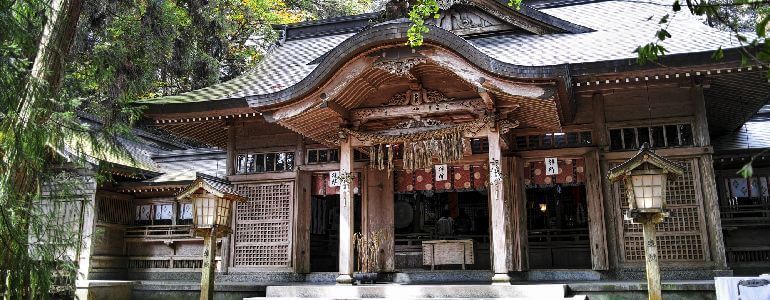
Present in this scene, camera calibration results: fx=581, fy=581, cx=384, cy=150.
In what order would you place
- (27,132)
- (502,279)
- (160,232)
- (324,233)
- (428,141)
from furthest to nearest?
(324,233) < (160,232) < (428,141) < (502,279) < (27,132)

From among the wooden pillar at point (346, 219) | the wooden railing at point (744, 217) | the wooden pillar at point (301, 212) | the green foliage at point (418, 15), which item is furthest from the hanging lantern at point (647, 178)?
the wooden pillar at point (301, 212)

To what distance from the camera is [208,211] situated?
356 inches

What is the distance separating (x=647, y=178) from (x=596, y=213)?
341cm

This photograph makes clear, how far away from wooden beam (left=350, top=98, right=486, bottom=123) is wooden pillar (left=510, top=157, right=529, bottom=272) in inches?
74.2

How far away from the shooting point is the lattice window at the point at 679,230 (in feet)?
32.8

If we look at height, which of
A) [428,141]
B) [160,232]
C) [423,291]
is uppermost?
[428,141]

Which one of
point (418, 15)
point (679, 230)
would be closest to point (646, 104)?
point (679, 230)

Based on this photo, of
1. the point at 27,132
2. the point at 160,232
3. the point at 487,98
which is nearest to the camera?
the point at 27,132

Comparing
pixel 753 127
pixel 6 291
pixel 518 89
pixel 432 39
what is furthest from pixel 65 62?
pixel 753 127

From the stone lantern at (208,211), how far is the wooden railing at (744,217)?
31.8 ft

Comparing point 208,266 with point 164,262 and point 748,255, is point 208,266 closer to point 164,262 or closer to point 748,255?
point 164,262

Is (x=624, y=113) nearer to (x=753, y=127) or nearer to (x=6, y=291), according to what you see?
(x=753, y=127)

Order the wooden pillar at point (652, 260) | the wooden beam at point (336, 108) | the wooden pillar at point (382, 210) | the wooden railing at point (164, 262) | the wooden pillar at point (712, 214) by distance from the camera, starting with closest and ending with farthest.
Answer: the wooden pillar at point (652, 260)
the wooden beam at point (336, 108)
the wooden pillar at point (712, 214)
the wooden pillar at point (382, 210)
the wooden railing at point (164, 262)

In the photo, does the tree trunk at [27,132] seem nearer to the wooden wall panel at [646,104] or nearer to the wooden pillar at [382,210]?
the wooden pillar at [382,210]
